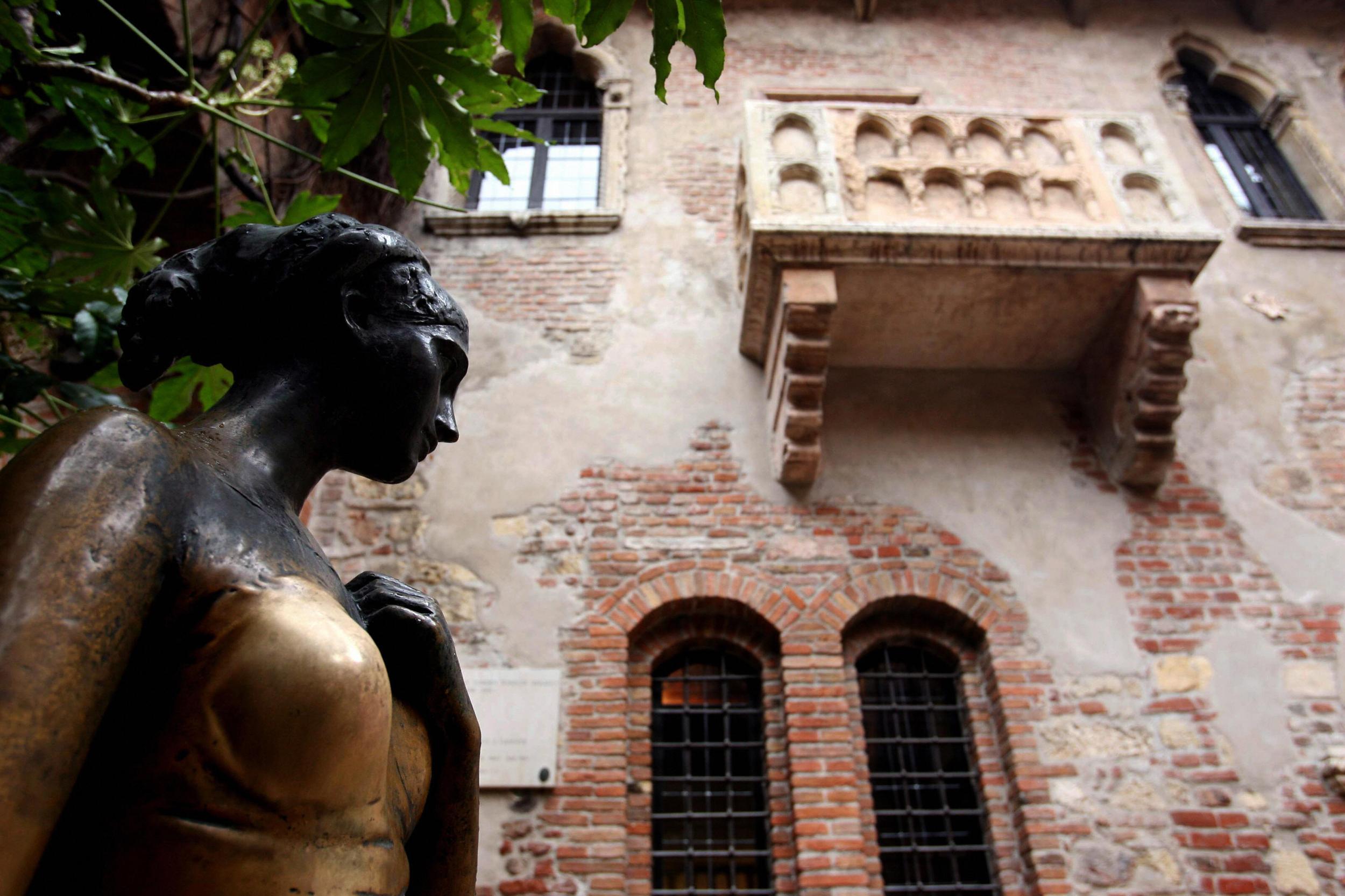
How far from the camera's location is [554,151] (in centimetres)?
718

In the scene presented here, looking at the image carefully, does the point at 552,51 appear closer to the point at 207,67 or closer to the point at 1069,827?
the point at 207,67

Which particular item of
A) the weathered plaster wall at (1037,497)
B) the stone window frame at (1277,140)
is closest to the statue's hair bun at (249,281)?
the weathered plaster wall at (1037,497)

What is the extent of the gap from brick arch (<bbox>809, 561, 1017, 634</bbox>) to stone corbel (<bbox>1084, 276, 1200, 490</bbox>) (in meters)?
1.16

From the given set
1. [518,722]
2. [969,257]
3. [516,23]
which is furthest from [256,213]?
[969,257]

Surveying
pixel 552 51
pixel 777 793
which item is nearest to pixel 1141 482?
pixel 777 793

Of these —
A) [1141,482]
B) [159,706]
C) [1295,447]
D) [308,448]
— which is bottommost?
[159,706]

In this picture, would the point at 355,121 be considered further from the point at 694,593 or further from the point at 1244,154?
the point at 1244,154

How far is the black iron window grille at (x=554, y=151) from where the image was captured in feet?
22.4

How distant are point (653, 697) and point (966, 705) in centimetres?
160

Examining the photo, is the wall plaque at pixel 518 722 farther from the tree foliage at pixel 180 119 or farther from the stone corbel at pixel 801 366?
the tree foliage at pixel 180 119

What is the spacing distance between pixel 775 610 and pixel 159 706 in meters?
3.94

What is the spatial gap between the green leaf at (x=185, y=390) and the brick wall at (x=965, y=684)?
246 cm

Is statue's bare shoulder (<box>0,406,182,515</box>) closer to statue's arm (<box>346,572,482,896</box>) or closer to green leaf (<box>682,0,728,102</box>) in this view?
statue's arm (<box>346,572,482,896</box>)

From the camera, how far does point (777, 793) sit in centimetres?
431
